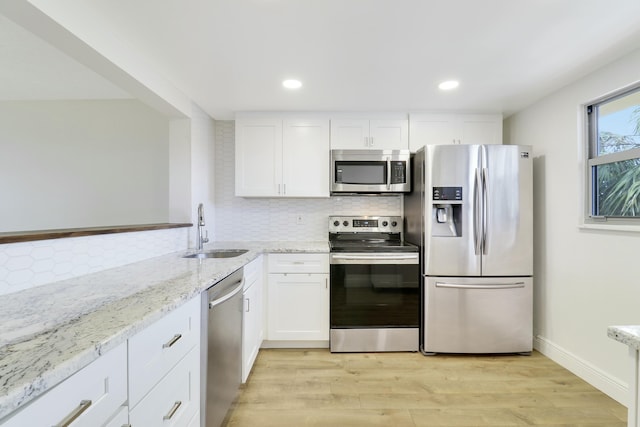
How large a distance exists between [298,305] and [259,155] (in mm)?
1543

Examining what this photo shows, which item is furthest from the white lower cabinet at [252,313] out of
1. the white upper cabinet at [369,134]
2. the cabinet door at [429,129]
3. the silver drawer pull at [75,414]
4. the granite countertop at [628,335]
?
the cabinet door at [429,129]

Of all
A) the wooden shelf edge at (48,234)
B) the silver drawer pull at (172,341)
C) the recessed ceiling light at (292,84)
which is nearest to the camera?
the silver drawer pull at (172,341)

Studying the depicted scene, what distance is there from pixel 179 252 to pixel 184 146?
98 centimetres

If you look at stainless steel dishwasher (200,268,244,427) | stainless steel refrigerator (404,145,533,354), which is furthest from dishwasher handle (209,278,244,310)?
stainless steel refrigerator (404,145,533,354)

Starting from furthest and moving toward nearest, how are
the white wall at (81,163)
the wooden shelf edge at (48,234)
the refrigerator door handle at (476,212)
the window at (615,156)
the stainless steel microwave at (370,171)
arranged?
the white wall at (81,163), the stainless steel microwave at (370,171), the refrigerator door handle at (476,212), the window at (615,156), the wooden shelf edge at (48,234)

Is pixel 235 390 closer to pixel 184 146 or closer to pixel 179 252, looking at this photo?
pixel 179 252

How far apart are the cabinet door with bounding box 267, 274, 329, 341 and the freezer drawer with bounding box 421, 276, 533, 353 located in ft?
3.22

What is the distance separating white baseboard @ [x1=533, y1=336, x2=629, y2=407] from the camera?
1.87m

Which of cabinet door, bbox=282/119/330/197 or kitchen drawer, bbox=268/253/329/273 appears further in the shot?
cabinet door, bbox=282/119/330/197

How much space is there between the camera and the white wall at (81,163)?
9.86ft

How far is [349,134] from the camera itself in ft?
9.41

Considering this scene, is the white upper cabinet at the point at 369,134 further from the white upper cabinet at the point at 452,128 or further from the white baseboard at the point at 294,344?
the white baseboard at the point at 294,344

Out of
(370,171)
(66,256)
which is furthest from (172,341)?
(370,171)

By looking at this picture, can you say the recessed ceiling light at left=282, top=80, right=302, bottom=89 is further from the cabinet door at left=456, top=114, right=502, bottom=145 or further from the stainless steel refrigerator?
the cabinet door at left=456, top=114, right=502, bottom=145
